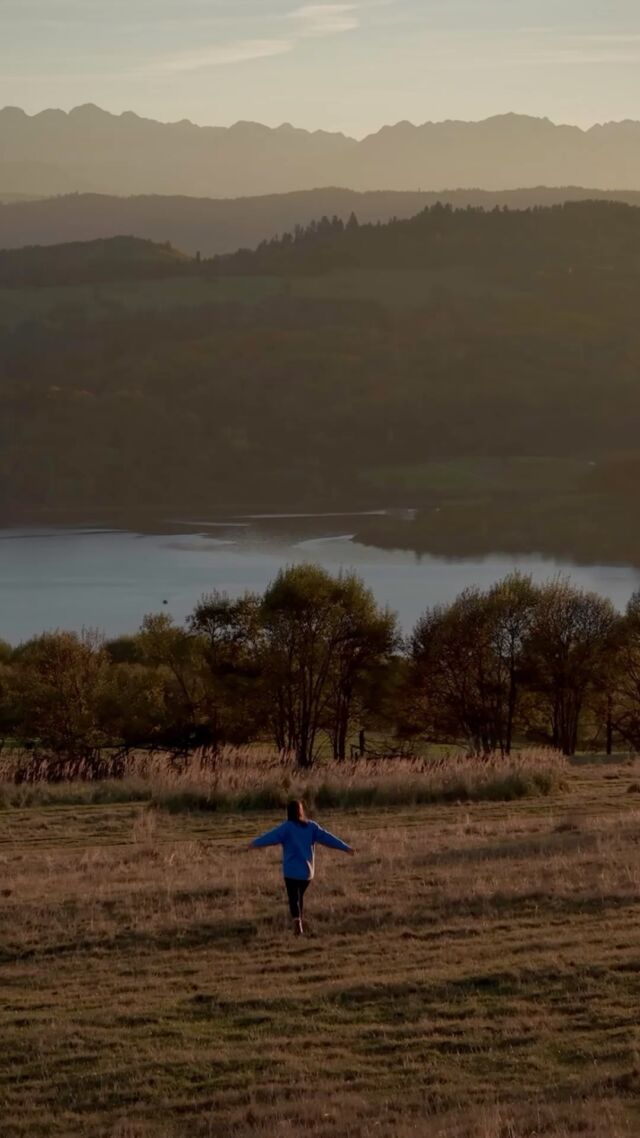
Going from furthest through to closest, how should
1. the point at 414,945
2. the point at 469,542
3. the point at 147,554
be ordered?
the point at 469,542, the point at 147,554, the point at 414,945

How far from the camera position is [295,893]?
9.92m

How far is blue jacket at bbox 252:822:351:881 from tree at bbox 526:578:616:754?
26459 mm

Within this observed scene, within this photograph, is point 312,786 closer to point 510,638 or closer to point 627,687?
point 510,638

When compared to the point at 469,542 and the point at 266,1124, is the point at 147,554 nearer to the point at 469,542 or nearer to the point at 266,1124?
the point at 469,542

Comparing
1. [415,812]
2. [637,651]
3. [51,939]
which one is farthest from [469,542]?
[51,939]

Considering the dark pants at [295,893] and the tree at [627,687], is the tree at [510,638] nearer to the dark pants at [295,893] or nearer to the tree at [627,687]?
the tree at [627,687]

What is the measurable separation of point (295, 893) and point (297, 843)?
13.4 inches

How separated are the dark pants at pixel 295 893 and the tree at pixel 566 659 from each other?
2659 cm

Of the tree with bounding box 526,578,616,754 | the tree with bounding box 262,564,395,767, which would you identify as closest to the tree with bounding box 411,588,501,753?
the tree with bounding box 526,578,616,754

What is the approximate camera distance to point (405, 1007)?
26.5 feet

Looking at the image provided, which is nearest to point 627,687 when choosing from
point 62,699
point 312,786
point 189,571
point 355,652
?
point 355,652

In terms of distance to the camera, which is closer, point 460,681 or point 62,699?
point 62,699

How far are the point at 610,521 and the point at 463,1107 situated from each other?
139 m

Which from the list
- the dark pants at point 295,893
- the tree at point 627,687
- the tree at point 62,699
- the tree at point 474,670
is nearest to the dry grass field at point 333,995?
the dark pants at point 295,893
